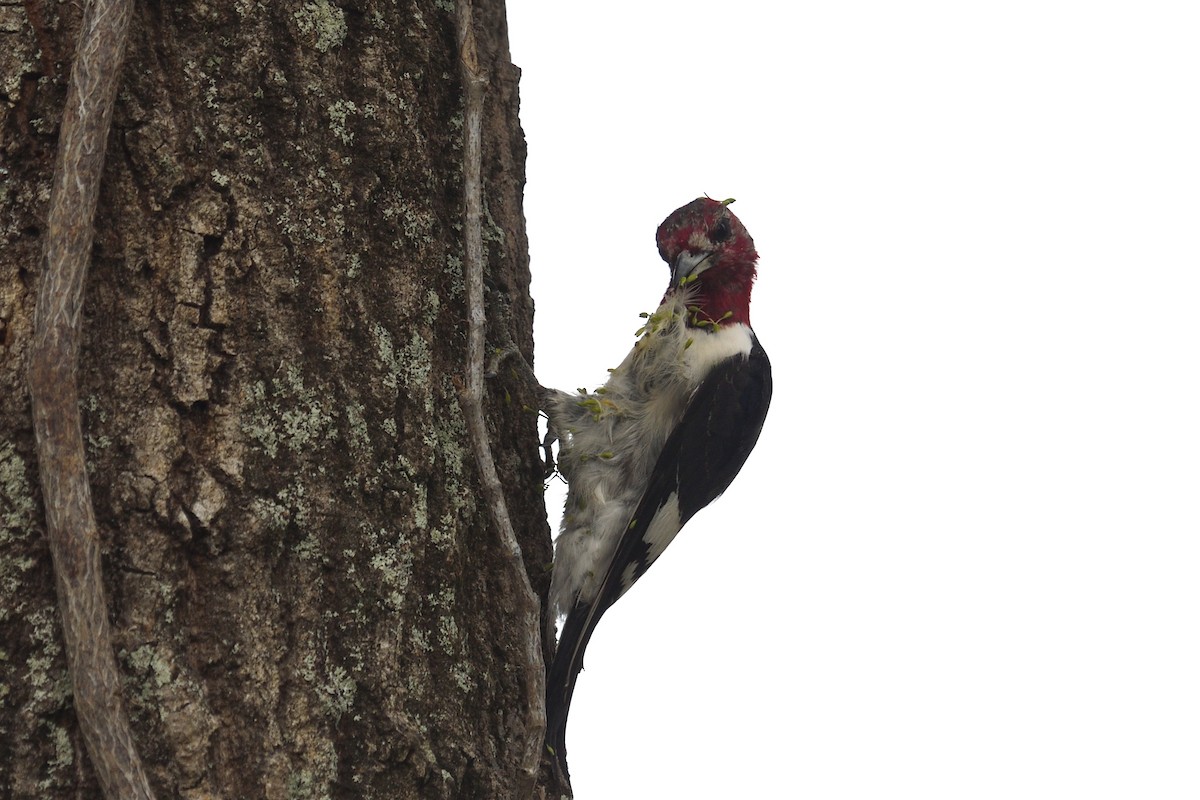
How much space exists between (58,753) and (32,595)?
18 cm

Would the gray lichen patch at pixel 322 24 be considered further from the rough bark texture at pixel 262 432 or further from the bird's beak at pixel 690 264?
the bird's beak at pixel 690 264

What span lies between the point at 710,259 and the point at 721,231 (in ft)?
0.41

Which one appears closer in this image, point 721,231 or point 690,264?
point 690,264

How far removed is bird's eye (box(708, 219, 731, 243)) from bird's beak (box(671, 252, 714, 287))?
0.08 meters

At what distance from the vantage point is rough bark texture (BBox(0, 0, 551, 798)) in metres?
1.32

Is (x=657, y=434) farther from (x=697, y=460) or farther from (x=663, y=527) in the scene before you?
(x=663, y=527)

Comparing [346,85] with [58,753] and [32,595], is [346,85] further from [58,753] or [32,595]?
[58,753]

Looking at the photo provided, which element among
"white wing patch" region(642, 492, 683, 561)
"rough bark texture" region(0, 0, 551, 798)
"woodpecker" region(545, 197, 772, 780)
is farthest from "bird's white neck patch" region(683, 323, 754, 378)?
"rough bark texture" region(0, 0, 551, 798)

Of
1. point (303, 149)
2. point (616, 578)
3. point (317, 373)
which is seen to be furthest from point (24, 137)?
point (616, 578)

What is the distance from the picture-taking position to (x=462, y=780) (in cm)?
152

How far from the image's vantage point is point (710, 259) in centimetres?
292

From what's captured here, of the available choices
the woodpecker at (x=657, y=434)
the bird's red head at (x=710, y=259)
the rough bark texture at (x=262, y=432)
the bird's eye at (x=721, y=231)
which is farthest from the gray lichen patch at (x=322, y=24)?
the bird's eye at (x=721, y=231)

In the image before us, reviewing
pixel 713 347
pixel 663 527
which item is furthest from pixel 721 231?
pixel 663 527

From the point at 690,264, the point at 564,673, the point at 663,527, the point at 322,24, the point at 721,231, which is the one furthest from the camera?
the point at 721,231
